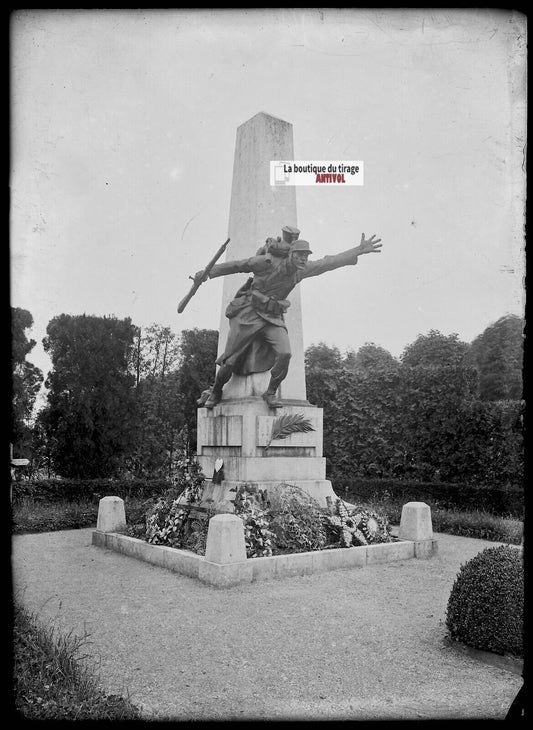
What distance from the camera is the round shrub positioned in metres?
4.87

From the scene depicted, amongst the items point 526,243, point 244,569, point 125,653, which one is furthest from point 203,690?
point 526,243

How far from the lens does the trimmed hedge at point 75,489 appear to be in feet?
47.1

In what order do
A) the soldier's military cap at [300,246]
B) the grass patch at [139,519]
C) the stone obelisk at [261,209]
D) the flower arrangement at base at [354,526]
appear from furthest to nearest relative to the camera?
the grass patch at [139,519] < the stone obelisk at [261,209] < the soldier's military cap at [300,246] < the flower arrangement at base at [354,526]

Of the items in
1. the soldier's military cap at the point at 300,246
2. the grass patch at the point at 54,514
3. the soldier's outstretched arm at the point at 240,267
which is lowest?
the grass patch at the point at 54,514

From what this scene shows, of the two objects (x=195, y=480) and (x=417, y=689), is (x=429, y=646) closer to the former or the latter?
(x=417, y=689)

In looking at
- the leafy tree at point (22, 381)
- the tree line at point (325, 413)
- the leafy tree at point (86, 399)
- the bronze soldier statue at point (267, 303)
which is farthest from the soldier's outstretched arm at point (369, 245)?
the leafy tree at point (86, 399)

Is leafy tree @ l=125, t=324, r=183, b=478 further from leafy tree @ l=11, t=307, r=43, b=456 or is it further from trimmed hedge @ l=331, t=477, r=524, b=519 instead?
trimmed hedge @ l=331, t=477, r=524, b=519

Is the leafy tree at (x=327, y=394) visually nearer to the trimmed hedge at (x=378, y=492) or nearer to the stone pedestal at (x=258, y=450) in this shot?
the trimmed hedge at (x=378, y=492)

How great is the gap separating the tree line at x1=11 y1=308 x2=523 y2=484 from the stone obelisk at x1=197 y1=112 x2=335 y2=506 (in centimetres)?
446

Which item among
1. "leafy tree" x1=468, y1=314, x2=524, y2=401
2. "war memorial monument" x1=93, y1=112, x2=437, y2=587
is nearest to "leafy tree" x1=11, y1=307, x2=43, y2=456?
"war memorial monument" x1=93, y1=112, x2=437, y2=587

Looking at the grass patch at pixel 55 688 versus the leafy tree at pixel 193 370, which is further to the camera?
the leafy tree at pixel 193 370

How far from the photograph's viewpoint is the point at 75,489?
48.8 ft

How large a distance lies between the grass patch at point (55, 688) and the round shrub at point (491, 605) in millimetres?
2679

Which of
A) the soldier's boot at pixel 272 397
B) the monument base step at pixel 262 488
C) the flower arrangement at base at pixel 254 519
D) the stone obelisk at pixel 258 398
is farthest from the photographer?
the soldier's boot at pixel 272 397
